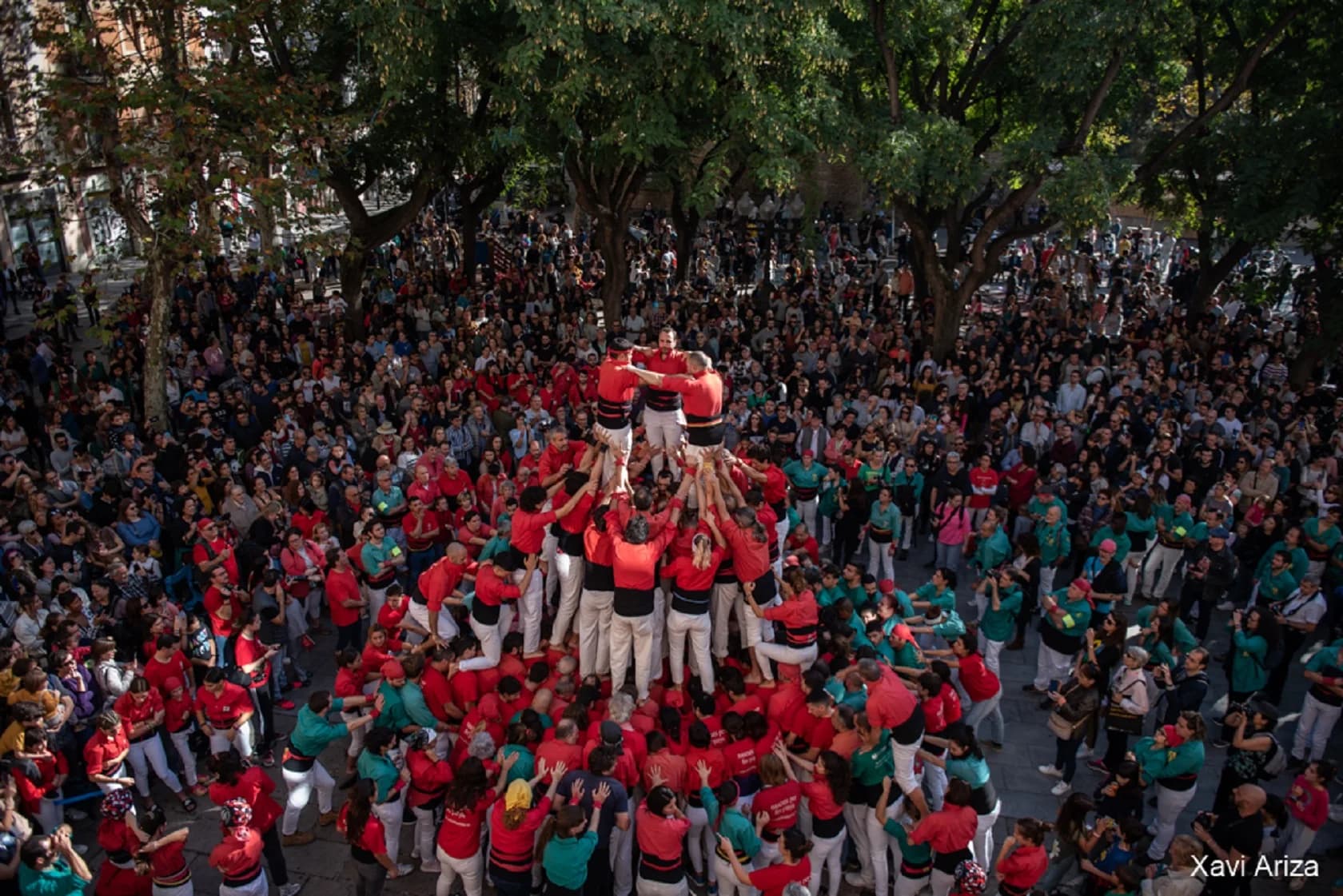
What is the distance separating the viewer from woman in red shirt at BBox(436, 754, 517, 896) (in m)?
6.90

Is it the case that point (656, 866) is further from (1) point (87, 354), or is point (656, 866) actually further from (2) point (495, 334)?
(1) point (87, 354)

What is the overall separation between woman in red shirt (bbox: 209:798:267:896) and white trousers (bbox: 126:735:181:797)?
2.12 m

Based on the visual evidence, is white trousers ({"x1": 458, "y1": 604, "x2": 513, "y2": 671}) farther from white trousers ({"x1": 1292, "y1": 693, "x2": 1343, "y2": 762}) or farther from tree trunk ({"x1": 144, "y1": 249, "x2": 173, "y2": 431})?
tree trunk ({"x1": 144, "y1": 249, "x2": 173, "y2": 431})

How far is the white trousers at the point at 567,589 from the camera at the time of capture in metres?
8.97

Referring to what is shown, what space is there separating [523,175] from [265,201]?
979cm

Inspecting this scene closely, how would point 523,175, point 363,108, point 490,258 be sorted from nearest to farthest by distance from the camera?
point 363,108 → point 523,175 → point 490,258

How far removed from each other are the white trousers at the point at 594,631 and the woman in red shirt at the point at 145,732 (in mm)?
3586

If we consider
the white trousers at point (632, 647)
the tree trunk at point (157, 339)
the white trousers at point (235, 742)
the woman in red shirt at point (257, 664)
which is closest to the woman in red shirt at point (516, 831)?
the white trousers at point (632, 647)

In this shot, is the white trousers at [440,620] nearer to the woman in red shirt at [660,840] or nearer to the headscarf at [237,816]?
the headscarf at [237,816]

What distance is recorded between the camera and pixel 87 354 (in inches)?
619

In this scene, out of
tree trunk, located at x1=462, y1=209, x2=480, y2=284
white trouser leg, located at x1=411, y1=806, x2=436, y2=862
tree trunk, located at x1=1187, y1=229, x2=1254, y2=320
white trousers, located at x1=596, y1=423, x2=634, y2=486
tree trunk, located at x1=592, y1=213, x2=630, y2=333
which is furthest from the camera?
tree trunk, located at x1=462, y1=209, x2=480, y2=284

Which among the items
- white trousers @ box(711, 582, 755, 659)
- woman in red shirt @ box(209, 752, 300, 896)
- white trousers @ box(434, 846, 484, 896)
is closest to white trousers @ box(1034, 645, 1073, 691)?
white trousers @ box(711, 582, 755, 659)

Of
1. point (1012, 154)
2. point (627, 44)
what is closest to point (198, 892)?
point (627, 44)

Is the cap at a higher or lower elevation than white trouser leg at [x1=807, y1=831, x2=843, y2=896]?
higher
